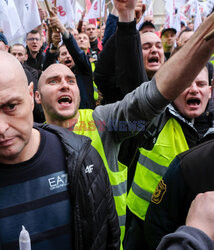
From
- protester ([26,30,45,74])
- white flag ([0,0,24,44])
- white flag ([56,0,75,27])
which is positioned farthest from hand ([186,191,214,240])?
protester ([26,30,45,74])

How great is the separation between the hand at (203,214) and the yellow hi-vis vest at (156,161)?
3.33 feet

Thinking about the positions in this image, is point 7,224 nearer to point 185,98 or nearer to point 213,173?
point 213,173

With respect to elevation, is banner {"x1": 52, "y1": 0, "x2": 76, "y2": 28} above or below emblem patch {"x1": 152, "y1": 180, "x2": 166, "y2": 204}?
above

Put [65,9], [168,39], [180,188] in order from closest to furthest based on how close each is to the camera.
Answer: [180,188]
[65,9]
[168,39]

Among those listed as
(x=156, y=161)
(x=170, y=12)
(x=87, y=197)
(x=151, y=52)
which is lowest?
(x=156, y=161)

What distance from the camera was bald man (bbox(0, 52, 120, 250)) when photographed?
116cm

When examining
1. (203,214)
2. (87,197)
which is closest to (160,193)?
(87,197)

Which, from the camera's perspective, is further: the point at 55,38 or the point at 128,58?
the point at 55,38

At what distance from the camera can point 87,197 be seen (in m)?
1.29

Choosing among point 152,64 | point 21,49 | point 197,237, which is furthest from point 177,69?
point 21,49

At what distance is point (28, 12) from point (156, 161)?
8.94 feet

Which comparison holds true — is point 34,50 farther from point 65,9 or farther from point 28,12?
point 28,12

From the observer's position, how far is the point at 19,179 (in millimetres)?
1209

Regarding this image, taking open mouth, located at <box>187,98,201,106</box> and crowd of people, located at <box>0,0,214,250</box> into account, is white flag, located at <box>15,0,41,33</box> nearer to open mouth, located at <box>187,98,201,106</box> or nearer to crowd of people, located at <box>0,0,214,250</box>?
crowd of people, located at <box>0,0,214,250</box>
